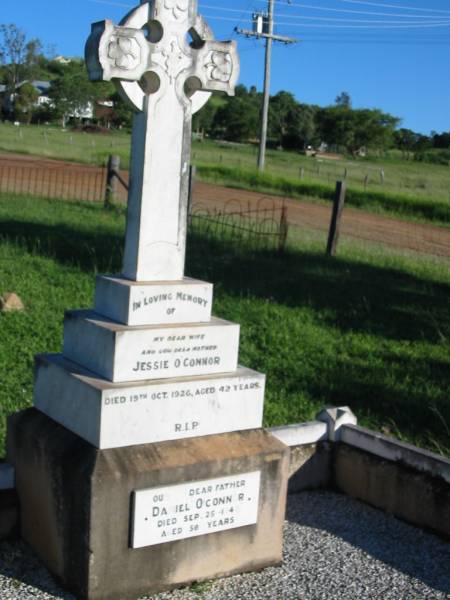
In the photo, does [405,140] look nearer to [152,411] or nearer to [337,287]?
[337,287]

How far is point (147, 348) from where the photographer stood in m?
4.06

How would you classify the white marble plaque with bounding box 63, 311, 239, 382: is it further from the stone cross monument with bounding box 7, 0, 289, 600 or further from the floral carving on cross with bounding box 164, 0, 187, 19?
the floral carving on cross with bounding box 164, 0, 187, 19

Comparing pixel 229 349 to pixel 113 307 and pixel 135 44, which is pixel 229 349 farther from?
pixel 135 44

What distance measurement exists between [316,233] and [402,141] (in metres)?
71.6

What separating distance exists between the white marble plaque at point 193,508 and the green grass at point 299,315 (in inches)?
70.0

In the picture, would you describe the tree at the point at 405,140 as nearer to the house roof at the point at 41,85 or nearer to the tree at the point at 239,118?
the tree at the point at 239,118

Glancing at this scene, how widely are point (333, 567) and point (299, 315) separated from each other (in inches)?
194

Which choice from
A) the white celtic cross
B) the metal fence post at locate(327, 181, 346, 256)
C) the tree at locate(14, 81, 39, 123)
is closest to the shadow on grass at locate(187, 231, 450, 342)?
the metal fence post at locate(327, 181, 346, 256)

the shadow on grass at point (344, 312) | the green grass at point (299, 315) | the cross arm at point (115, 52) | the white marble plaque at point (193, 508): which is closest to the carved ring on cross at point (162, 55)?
the cross arm at point (115, 52)

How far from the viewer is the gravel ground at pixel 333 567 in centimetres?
410

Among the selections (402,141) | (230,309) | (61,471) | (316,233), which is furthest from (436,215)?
(402,141)

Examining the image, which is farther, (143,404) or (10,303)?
(10,303)

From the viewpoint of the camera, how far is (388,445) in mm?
5094

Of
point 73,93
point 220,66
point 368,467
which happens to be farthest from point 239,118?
point 220,66
